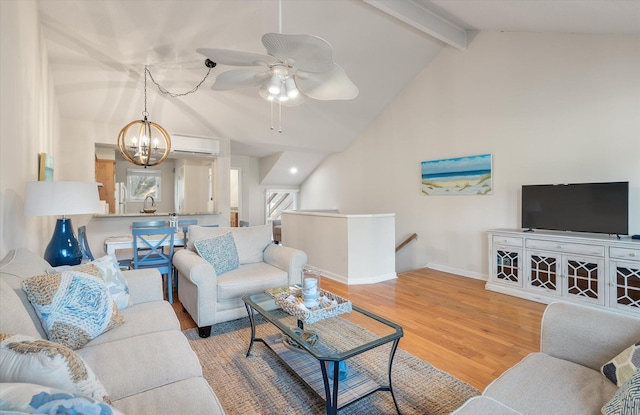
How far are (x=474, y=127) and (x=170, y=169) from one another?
7154 millimetres

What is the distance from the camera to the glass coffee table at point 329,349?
1517 millimetres

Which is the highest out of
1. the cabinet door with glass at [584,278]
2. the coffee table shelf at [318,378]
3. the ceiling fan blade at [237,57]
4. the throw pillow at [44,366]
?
the ceiling fan blade at [237,57]

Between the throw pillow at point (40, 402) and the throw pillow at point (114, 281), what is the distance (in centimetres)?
137

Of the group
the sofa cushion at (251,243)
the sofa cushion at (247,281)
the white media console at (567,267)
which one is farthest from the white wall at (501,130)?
the sofa cushion at (247,281)

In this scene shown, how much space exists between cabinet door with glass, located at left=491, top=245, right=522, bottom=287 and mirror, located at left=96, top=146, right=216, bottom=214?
17.5ft

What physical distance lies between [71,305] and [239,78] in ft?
6.24

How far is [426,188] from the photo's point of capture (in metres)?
5.13

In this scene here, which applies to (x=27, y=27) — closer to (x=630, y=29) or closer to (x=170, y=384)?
(x=170, y=384)

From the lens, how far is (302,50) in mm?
1913

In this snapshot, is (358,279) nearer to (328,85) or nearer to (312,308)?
(312,308)

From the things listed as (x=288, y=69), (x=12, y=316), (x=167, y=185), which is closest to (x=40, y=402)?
(x=12, y=316)

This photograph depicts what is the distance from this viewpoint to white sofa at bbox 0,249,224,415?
1.13 m

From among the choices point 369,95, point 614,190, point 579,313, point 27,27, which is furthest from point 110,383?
point 369,95

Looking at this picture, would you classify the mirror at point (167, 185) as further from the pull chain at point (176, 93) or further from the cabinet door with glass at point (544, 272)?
the cabinet door with glass at point (544, 272)
